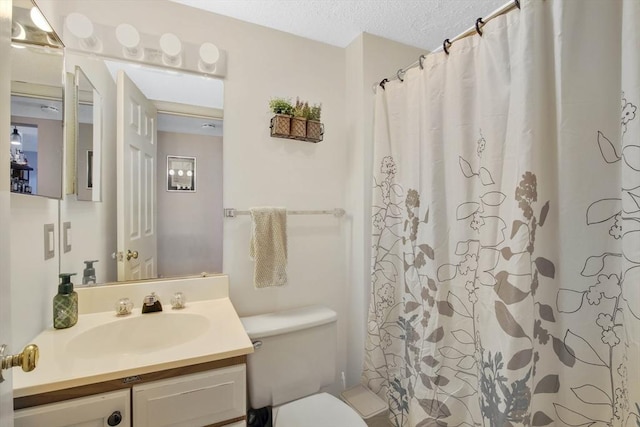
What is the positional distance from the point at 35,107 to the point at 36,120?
0.04 m

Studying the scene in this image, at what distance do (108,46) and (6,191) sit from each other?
3.23 feet

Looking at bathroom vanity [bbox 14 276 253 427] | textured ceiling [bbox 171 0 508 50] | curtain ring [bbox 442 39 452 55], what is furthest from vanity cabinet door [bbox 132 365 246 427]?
textured ceiling [bbox 171 0 508 50]

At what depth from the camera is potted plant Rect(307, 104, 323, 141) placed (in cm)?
159

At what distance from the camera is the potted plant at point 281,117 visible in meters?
1.50

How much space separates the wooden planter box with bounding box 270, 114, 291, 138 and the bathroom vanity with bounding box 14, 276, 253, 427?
896 mm

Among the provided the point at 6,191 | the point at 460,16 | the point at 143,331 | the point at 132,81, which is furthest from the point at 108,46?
the point at 460,16

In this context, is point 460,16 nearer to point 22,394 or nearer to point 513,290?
point 513,290

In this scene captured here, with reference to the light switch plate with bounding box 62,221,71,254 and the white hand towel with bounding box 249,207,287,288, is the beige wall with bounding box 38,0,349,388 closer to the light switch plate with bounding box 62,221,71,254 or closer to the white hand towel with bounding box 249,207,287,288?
the white hand towel with bounding box 249,207,287,288

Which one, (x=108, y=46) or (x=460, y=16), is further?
(x=460, y=16)

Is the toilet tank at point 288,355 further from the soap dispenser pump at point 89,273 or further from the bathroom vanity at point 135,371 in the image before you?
the soap dispenser pump at point 89,273

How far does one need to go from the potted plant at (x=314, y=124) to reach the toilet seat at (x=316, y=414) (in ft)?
4.27

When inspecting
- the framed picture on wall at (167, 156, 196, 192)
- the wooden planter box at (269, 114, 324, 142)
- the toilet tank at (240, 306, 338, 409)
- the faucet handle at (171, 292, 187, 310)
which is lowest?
the toilet tank at (240, 306, 338, 409)

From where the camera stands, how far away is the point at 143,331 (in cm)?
121

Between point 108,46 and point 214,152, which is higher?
point 108,46
